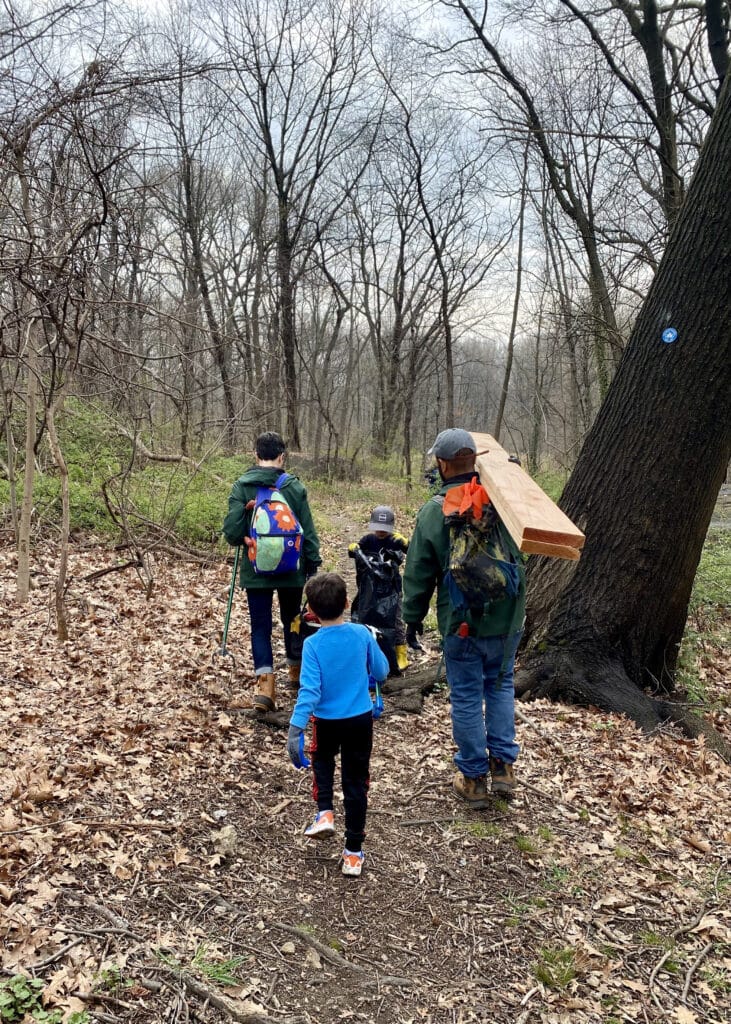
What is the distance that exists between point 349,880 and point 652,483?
3840 millimetres

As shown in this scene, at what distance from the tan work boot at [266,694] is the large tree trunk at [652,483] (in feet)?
6.58

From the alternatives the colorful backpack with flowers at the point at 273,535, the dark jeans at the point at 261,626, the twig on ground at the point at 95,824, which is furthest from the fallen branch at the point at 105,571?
the twig on ground at the point at 95,824

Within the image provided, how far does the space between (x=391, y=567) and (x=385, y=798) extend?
2238 millimetres

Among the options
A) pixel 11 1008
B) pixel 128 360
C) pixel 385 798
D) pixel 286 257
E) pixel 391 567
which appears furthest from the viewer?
pixel 286 257

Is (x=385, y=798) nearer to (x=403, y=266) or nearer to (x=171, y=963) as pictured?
(x=171, y=963)

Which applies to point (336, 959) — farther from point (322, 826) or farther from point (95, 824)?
point (95, 824)

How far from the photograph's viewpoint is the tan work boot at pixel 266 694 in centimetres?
525

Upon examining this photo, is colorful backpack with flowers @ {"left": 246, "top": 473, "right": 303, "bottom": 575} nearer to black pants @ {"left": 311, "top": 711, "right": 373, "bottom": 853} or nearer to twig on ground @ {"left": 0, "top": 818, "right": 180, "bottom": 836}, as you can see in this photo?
black pants @ {"left": 311, "top": 711, "right": 373, "bottom": 853}

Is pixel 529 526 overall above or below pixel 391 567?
above

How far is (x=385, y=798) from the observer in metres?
4.34

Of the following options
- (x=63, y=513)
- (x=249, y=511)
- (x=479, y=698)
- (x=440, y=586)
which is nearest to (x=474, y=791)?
(x=479, y=698)

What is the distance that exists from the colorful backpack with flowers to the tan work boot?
2.71ft

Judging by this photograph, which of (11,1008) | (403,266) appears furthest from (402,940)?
(403,266)

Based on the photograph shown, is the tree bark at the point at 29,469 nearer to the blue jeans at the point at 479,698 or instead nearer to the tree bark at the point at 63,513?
the tree bark at the point at 63,513
